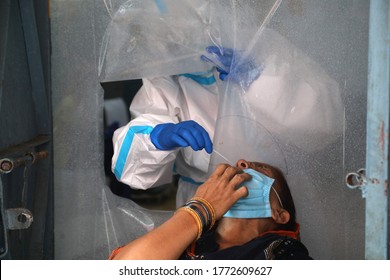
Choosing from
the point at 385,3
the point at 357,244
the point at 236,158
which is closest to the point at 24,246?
the point at 236,158

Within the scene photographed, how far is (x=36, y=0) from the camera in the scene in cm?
185

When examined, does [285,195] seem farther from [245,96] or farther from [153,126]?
[153,126]

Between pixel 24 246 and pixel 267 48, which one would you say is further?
pixel 24 246

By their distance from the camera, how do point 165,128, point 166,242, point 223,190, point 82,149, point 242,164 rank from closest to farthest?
point 166,242, point 223,190, point 242,164, point 165,128, point 82,149

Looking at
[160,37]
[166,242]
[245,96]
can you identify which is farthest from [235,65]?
[166,242]

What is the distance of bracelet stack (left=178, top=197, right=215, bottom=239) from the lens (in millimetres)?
1377

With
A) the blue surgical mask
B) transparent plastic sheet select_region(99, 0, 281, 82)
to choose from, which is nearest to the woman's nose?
the blue surgical mask

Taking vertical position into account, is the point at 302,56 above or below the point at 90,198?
above

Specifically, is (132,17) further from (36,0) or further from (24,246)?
(24,246)

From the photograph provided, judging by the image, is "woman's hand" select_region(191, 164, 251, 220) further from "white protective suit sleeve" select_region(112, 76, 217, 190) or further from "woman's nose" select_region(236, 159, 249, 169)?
"white protective suit sleeve" select_region(112, 76, 217, 190)

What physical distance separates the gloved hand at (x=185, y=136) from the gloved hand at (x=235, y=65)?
188mm

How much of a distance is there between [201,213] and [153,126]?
1.68ft

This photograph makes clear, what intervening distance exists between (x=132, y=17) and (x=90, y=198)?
0.63m

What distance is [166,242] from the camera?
1.34 meters
